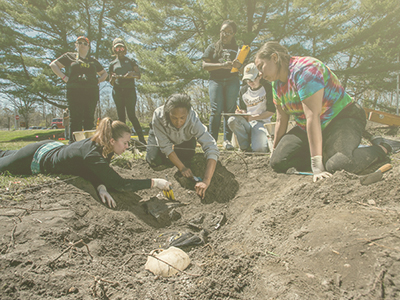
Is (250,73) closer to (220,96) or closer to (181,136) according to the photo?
(220,96)

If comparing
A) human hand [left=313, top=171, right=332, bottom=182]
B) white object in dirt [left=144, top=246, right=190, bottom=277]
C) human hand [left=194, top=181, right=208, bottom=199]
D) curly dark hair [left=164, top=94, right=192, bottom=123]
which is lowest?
white object in dirt [left=144, top=246, right=190, bottom=277]

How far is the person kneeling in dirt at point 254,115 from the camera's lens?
3695 mm

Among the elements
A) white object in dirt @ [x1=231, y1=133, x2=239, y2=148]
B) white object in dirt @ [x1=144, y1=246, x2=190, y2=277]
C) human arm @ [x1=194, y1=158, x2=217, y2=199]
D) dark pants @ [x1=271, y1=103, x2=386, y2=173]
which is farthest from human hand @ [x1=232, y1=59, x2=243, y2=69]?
white object in dirt @ [x1=144, y1=246, x2=190, y2=277]

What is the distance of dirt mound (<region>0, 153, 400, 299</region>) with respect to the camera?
1149 mm

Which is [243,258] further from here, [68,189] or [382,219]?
[68,189]

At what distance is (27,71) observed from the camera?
41.8 feet

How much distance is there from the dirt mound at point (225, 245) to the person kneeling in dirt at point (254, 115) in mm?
1418

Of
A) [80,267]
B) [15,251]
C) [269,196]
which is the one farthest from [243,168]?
[15,251]

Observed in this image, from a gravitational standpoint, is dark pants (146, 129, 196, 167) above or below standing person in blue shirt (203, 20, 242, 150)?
below

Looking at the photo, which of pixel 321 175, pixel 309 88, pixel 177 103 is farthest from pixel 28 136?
pixel 321 175

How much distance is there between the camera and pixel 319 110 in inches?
84.5

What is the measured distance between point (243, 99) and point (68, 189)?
2766 millimetres

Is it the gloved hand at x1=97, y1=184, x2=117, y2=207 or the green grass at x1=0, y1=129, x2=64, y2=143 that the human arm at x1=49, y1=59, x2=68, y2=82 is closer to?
the gloved hand at x1=97, y1=184, x2=117, y2=207

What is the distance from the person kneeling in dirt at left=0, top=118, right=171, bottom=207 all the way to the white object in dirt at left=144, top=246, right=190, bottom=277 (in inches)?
35.2
